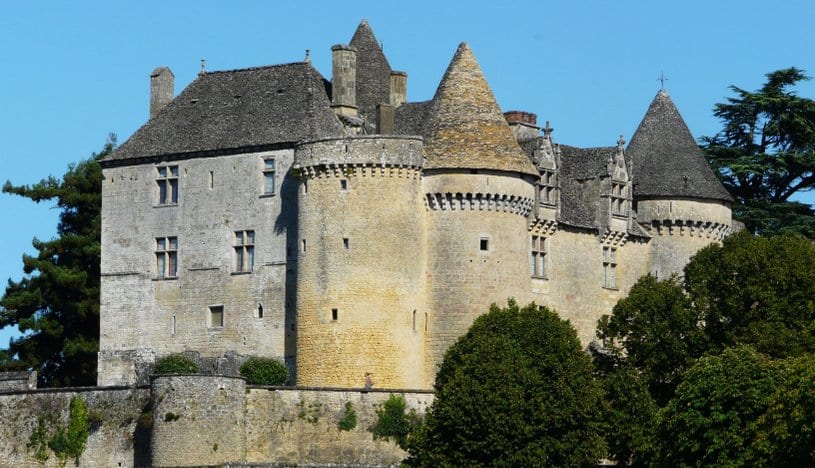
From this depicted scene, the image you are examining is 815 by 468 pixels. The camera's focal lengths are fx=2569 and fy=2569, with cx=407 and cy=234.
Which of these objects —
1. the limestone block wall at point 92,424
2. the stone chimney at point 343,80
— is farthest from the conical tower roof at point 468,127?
the limestone block wall at point 92,424

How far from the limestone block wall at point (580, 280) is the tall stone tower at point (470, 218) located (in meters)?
3.19

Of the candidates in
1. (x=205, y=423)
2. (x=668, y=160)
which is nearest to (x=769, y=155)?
(x=668, y=160)

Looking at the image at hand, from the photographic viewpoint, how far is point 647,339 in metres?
78.6

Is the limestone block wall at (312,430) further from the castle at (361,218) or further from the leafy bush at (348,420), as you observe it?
the castle at (361,218)

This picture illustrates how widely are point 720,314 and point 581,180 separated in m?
10.7

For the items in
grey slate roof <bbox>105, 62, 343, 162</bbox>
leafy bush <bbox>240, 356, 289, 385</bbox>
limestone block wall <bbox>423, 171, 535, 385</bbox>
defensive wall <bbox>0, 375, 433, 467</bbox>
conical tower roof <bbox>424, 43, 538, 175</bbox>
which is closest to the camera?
defensive wall <bbox>0, 375, 433, 467</bbox>

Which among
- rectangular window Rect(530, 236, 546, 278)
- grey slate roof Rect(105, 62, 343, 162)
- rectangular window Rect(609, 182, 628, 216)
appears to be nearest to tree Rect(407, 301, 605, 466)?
rectangular window Rect(530, 236, 546, 278)

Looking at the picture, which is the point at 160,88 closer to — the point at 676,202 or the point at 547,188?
the point at 547,188

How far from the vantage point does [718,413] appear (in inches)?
2729

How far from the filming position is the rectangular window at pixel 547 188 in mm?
83812

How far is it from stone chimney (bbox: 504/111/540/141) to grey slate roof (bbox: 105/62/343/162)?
7.69 metres

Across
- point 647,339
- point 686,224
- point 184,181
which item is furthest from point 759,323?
point 184,181

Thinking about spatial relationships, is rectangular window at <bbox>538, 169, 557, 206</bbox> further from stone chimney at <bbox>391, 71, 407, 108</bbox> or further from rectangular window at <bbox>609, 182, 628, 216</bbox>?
stone chimney at <bbox>391, 71, 407, 108</bbox>

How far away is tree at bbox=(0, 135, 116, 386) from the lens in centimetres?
8975
